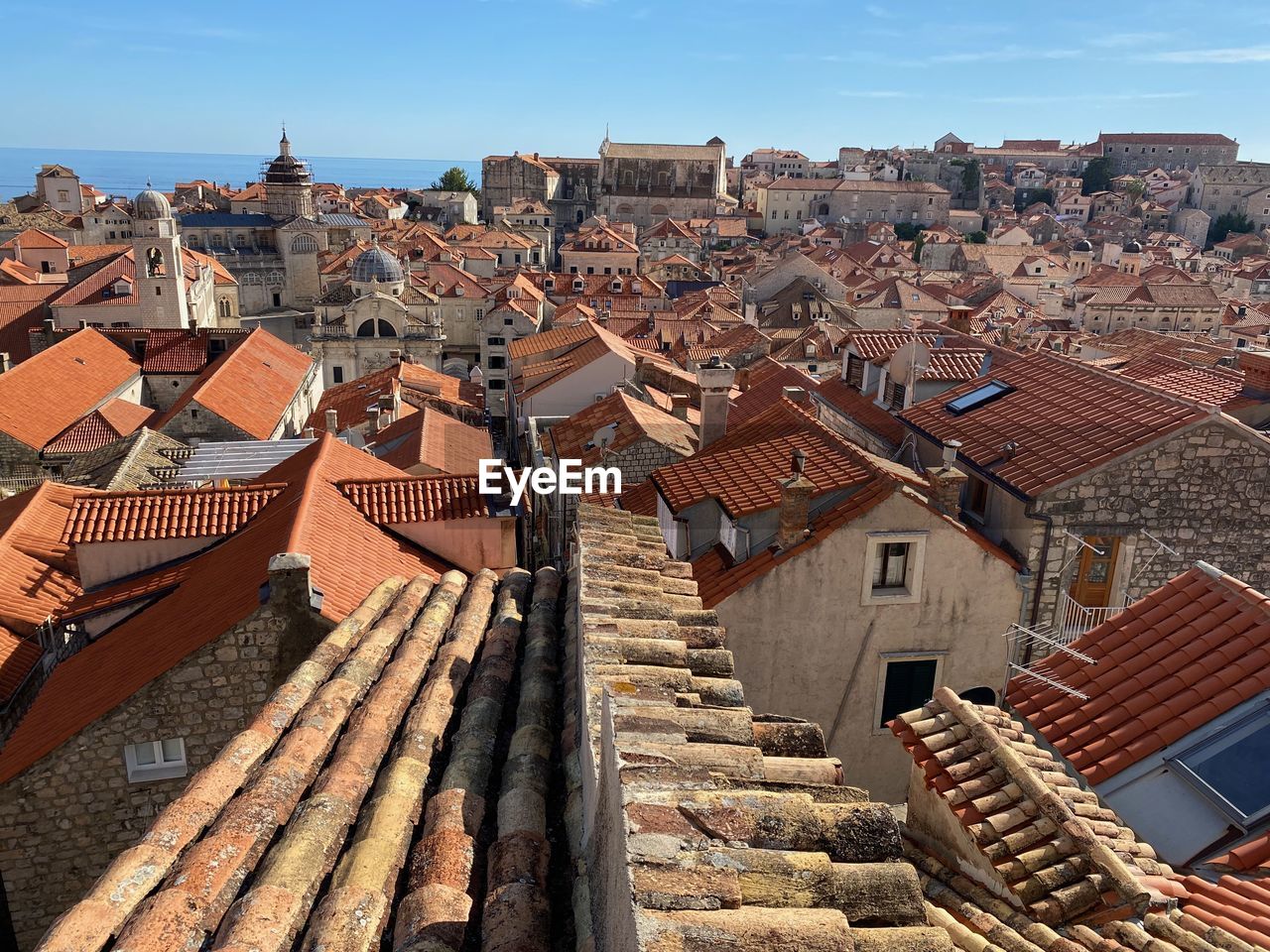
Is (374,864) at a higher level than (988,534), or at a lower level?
higher

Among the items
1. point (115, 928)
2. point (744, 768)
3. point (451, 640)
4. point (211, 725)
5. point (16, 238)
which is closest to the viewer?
point (744, 768)

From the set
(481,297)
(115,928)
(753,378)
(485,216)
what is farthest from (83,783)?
(485,216)

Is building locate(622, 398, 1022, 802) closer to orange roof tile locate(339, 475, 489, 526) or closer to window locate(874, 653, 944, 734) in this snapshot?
window locate(874, 653, 944, 734)

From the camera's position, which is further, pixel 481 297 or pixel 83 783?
pixel 481 297

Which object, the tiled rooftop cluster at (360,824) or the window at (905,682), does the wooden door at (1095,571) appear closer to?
the window at (905,682)

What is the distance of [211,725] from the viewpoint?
31.4 ft

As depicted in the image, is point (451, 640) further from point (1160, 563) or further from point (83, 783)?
point (1160, 563)

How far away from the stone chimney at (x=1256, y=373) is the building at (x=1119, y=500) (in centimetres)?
272

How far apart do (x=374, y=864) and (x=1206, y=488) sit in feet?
35.4

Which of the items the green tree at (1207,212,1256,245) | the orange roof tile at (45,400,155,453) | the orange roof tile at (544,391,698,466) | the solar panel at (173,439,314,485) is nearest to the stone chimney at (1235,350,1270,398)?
the orange roof tile at (544,391,698,466)

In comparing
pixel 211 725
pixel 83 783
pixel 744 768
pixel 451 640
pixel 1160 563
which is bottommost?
pixel 83 783

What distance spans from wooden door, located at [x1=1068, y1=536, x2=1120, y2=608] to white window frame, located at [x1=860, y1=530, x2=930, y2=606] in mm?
2040

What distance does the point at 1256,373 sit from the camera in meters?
13.9

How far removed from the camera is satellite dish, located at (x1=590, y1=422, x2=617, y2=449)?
19.6 meters
